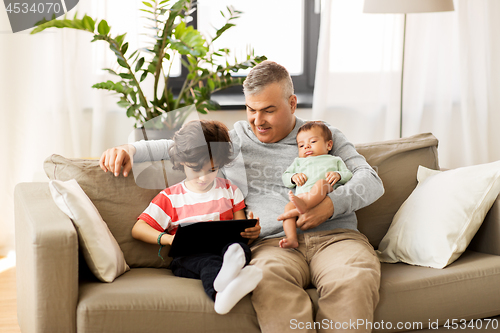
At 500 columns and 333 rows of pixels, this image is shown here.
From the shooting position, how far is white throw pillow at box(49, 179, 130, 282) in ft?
4.39

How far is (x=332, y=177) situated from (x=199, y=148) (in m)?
0.45

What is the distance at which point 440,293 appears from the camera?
1.38 metres

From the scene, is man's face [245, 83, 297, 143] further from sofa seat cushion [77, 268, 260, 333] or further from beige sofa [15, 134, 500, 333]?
sofa seat cushion [77, 268, 260, 333]

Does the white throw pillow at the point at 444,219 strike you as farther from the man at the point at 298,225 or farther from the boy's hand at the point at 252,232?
the boy's hand at the point at 252,232

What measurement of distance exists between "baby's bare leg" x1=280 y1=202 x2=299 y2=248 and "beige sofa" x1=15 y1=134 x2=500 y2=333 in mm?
159

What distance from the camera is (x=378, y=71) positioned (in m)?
2.82

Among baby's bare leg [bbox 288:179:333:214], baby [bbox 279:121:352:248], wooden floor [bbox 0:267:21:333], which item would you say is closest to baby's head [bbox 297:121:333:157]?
baby [bbox 279:121:352:248]

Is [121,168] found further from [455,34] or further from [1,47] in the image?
[455,34]

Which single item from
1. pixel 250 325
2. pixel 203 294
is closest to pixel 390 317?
pixel 250 325

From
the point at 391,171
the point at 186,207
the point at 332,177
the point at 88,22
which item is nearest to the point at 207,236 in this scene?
the point at 186,207

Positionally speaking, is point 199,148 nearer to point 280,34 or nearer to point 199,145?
point 199,145

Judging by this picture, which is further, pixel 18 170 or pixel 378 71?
pixel 378 71

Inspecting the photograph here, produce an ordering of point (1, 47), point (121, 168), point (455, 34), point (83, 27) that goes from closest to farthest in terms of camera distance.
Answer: point (121, 168), point (83, 27), point (1, 47), point (455, 34)

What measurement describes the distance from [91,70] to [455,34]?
2110mm
